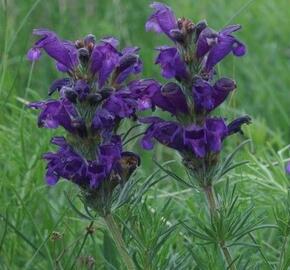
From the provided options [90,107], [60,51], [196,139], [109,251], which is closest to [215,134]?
[196,139]

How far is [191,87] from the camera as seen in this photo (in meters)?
1.91

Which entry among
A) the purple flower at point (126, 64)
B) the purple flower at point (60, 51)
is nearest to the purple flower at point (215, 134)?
the purple flower at point (126, 64)

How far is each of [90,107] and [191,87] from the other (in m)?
0.24

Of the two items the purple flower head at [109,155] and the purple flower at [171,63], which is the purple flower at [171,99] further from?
the purple flower head at [109,155]

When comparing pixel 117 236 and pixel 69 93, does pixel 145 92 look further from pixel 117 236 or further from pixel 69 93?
Result: pixel 117 236

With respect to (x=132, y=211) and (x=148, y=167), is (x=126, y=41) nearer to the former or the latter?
(x=148, y=167)

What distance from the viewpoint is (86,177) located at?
6.23ft

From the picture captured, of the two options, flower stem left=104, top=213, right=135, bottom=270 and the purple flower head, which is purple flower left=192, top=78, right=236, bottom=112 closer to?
the purple flower head

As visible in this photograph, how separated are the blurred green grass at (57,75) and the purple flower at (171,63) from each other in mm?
684

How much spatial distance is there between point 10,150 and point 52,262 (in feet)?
1.87

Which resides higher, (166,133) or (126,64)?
(126,64)

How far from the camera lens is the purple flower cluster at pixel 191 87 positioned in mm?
1886

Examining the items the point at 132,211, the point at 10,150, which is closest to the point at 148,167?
the point at 10,150

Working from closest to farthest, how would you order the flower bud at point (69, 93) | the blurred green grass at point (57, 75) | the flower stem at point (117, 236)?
the flower bud at point (69, 93)
the flower stem at point (117, 236)
the blurred green grass at point (57, 75)
